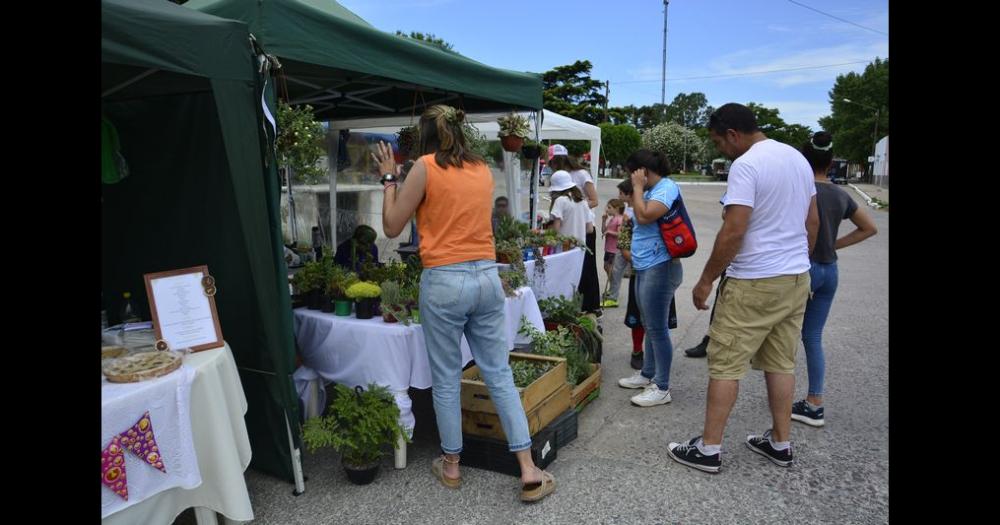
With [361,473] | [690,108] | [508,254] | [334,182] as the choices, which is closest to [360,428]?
[361,473]

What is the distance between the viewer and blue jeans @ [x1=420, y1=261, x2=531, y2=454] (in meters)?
2.78

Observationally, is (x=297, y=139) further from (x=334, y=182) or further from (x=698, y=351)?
(x=334, y=182)

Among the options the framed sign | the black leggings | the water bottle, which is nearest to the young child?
the black leggings

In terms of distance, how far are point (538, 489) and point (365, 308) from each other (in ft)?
4.30

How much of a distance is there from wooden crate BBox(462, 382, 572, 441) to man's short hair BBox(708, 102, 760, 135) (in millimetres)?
1748

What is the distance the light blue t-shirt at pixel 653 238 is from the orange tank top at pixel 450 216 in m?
1.47

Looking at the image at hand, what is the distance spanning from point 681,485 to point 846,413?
167 cm

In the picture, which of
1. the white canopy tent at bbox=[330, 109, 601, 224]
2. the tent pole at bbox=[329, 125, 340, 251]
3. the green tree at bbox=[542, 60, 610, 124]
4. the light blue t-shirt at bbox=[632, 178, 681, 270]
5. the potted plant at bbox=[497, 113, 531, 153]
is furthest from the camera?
the green tree at bbox=[542, 60, 610, 124]

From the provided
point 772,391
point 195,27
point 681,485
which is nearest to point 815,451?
point 772,391

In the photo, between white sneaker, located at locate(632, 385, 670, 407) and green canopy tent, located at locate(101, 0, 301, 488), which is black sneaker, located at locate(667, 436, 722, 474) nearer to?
white sneaker, located at locate(632, 385, 670, 407)

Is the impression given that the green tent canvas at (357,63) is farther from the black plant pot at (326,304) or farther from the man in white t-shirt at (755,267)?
the man in white t-shirt at (755,267)

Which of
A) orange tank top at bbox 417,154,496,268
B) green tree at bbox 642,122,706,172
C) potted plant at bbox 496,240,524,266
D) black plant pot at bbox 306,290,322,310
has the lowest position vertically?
black plant pot at bbox 306,290,322,310

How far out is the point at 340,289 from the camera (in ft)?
11.5
